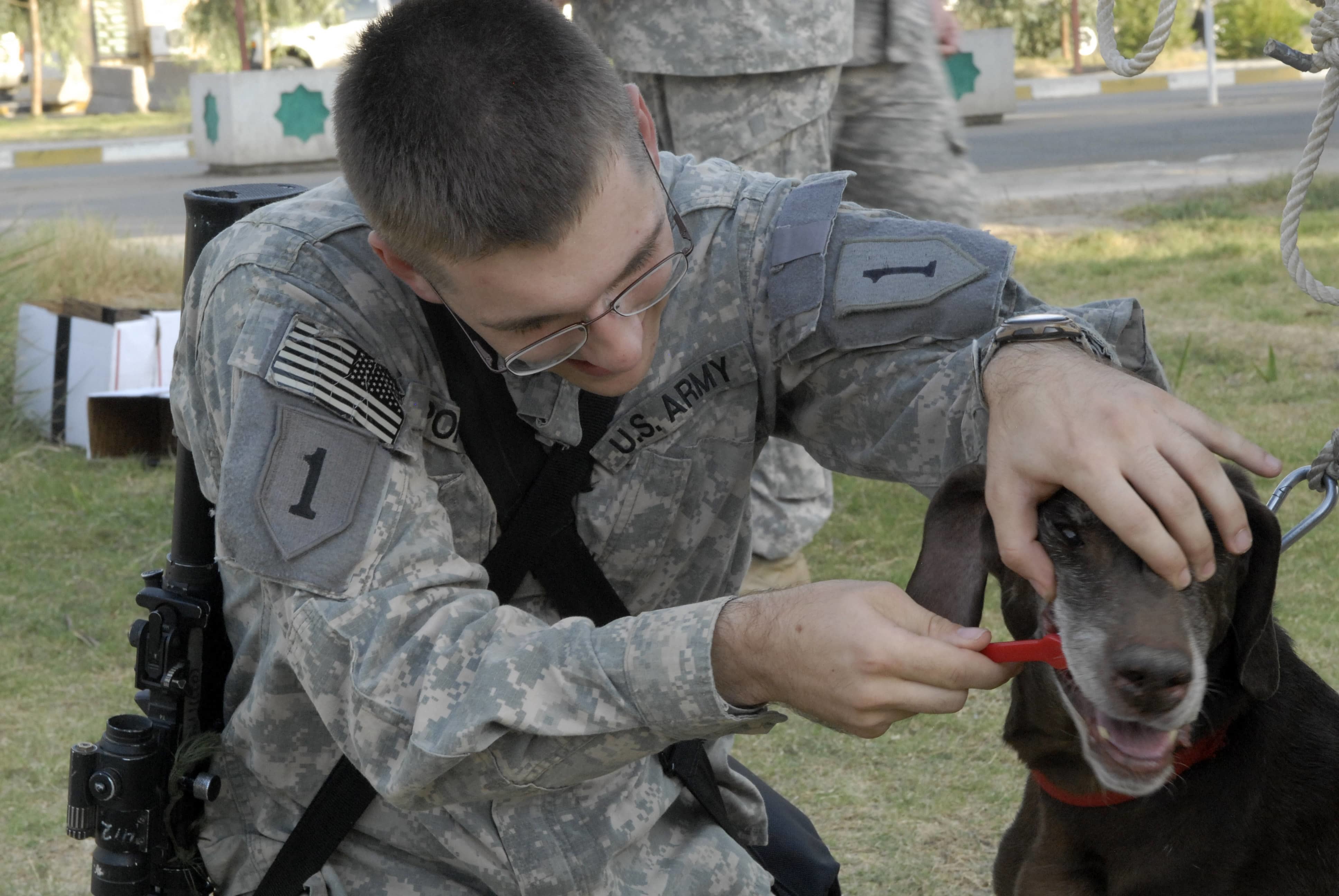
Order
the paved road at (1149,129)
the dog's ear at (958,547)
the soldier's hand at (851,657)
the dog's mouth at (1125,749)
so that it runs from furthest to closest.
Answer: the paved road at (1149,129) < the dog's ear at (958,547) < the dog's mouth at (1125,749) < the soldier's hand at (851,657)

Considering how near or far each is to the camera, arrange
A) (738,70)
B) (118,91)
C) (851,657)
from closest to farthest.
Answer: (851,657), (738,70), (118,91)

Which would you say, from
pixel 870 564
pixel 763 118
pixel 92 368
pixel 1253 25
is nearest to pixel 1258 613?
pixel 763 118

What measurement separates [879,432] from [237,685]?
1.07 meters

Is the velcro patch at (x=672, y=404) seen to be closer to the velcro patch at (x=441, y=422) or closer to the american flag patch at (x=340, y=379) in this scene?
the velcro patch at (x=441, y=422)

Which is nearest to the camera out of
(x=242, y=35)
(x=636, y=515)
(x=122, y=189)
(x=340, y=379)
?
(x=340, y=379)

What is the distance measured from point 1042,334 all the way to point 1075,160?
35.7ft

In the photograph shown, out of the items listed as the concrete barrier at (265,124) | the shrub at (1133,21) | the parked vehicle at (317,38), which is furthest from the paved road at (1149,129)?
the parked vehicle at (317,38)

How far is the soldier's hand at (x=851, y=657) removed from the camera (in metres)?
1.53

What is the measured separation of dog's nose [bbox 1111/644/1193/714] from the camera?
1813mm

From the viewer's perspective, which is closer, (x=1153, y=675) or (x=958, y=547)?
(x=1153, y=675)

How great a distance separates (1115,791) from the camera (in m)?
2.00

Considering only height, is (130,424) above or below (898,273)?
below

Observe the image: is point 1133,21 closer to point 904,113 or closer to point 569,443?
point 904,113

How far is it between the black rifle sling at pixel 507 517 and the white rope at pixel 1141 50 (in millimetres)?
877
